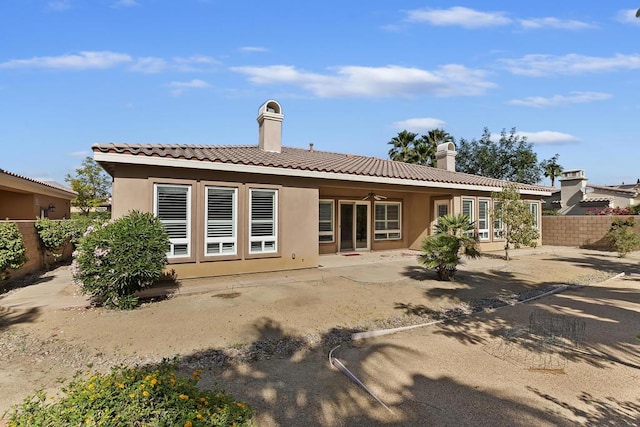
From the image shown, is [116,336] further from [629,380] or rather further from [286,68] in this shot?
[286,68]

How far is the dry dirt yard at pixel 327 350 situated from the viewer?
3762mm

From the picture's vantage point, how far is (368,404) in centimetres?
380

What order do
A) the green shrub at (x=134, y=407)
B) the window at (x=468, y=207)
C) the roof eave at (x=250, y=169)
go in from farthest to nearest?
1. the window at (x=468, y=207)
2. the roof eave at (x=250, y=169)
3. the green shrub at (x=134, y=407)

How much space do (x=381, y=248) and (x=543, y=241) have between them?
482 inches

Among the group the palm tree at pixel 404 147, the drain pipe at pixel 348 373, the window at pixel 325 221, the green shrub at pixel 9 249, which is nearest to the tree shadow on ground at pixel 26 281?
the green shrub at pixel 9 249

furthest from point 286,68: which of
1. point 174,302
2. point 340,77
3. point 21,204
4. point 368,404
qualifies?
point 21,204

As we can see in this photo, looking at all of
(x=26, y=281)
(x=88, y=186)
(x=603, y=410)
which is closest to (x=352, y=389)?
(x=603, y=410)

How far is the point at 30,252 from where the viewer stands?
35.9ft

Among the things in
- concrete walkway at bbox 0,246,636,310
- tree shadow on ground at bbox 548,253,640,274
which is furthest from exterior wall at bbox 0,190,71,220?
tree shadow on ground at bbox 548,253,640,274

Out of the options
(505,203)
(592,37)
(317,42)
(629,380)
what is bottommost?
(629,380)

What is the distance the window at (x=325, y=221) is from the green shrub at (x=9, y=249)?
32.9 ft

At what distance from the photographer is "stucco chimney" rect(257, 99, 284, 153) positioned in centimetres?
1375

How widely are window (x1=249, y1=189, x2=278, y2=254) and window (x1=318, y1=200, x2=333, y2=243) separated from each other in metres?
4.55

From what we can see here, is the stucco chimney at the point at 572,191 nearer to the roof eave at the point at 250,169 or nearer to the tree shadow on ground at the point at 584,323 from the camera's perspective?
the roof eave at the point at 250,169
